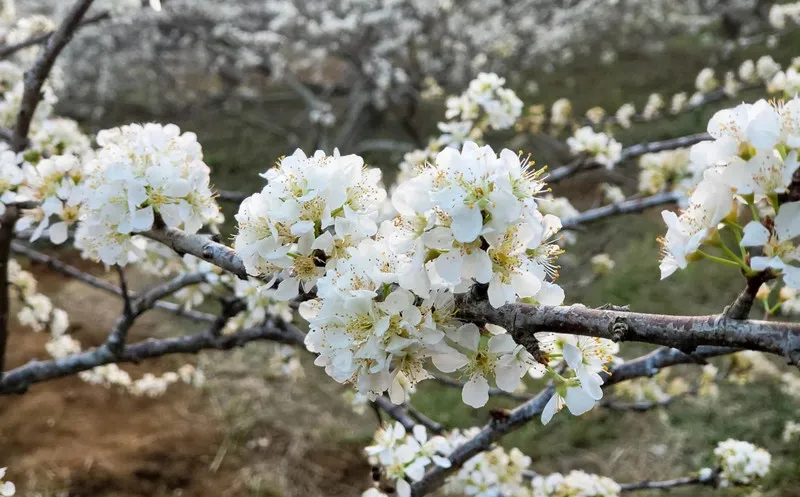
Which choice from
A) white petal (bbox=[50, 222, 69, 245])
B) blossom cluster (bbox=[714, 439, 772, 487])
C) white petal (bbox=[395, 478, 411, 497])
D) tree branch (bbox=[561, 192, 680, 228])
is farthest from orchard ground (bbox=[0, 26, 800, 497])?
white petal (bbox=[50, 222, 69, 245])

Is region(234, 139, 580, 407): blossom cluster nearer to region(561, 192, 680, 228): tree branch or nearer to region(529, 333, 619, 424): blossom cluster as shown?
region(529, 333, 619, 424): blossom cluster

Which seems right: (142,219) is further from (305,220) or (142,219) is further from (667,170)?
(667,170)

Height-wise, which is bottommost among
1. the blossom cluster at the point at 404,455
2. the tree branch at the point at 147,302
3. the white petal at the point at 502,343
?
the blossom cluster at the point at 404,455

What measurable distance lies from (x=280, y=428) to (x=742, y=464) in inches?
96.4

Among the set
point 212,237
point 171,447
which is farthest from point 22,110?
point 171,447

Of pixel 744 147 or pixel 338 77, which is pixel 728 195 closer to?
pixel 744 147

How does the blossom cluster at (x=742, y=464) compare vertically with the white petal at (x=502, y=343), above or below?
below

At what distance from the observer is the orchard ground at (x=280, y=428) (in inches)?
107

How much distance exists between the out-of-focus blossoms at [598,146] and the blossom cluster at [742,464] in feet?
2.83

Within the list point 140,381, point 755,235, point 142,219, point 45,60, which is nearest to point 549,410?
point 755,235

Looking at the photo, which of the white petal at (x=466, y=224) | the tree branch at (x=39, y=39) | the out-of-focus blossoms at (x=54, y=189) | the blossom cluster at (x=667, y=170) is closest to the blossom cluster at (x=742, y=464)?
the blossom cluster at (x=667, y=170)

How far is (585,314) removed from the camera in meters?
0.60

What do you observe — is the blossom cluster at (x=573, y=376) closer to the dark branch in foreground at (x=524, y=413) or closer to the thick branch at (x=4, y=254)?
the dark branch in foreground at (x=524, y=413)

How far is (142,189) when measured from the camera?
2.84 ft
